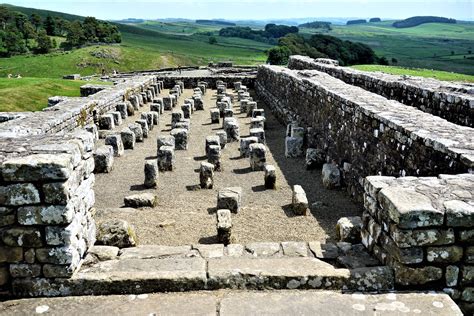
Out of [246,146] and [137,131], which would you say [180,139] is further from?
[246,146]

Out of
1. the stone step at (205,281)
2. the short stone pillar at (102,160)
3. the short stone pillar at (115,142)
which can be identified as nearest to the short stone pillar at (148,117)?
the short stone pillar at (115,142)

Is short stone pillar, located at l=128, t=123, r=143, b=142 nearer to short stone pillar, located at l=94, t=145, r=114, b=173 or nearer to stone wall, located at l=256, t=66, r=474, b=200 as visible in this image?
short stone pillar, located at l=94, t=145, r=114, b=173

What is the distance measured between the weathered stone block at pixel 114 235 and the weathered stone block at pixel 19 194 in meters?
1.56

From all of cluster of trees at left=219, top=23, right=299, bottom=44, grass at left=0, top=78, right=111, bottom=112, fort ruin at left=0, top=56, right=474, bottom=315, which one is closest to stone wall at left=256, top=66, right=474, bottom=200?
fort ruin at left=0, top=56, right=474, bottom=315

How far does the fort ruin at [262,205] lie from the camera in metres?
5.08

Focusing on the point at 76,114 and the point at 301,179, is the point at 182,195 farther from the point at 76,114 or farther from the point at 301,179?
the point at 76,114

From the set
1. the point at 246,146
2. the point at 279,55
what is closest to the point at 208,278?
the point at 246,146

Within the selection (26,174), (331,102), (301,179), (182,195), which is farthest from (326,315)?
(331,102)

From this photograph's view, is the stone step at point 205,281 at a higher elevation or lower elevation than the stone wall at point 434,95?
lower

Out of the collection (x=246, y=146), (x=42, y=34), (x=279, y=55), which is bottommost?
(x=246, y=146)

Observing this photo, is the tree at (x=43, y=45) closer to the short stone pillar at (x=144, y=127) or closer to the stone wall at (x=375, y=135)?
the short stone pillar at (x=144, y=127)

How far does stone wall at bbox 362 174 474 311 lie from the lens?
4793 mm

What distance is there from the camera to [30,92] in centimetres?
2322

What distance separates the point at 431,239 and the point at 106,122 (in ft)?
52.9
